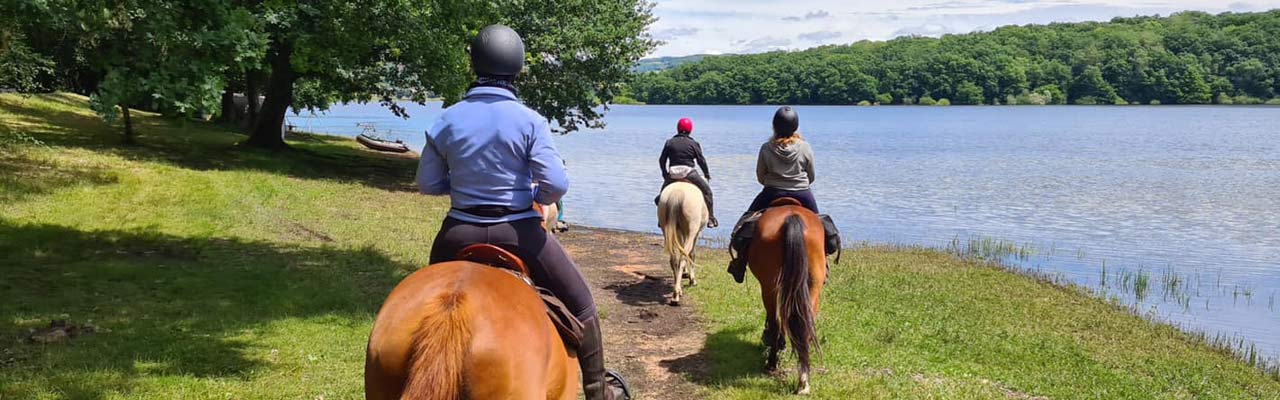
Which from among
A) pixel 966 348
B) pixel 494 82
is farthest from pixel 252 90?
pixel 494 82

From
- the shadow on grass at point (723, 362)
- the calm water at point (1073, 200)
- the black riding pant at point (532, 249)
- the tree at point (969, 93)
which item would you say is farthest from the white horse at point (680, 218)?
the tree at point (969, 93)

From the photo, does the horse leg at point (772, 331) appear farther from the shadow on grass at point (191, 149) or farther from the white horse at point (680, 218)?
the shadow on grass at point (191, 149)

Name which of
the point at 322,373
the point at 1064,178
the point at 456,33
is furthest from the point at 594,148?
the point at 322,373

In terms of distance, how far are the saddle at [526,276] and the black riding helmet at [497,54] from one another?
922 millimetres

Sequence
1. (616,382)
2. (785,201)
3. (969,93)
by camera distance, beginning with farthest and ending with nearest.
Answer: (969,93)
(785,201)
(616,382)

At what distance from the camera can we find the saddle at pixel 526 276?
4395 millimetres

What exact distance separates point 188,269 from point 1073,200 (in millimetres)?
26929

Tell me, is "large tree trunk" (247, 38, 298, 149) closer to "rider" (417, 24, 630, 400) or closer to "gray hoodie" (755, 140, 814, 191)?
"gray hoodie" (755, 140, 814, 191)

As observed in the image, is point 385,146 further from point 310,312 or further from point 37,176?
point 310,312

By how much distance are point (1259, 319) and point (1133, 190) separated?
62.8 feet

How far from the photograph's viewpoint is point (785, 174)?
8617mm

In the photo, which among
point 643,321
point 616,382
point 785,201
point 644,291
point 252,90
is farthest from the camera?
point 252,90

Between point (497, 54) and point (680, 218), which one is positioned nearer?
point (497, 54)

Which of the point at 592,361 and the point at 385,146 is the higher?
the point at 592,361
